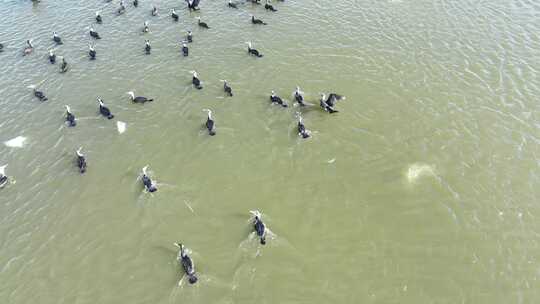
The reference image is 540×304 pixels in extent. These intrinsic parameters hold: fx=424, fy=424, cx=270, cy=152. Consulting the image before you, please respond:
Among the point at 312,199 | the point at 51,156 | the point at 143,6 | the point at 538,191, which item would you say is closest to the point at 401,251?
the point at 312,199

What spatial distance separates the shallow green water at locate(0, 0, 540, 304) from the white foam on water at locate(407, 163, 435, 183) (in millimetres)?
91

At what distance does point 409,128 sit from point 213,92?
11.7 m

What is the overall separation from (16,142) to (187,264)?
546 inches

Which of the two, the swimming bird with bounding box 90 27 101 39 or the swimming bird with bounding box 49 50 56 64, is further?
the swimming bird with bounding box 90 27 101 39

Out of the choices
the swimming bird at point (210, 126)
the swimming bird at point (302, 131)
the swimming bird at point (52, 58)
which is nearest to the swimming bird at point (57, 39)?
the swimming bird at point (52, 58)

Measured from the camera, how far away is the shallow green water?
53.6 ft

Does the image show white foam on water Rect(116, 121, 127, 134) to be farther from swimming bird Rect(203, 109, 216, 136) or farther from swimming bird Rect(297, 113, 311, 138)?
swimming bird Rect(297, 113, 311, 138)

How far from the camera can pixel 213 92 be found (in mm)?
26078

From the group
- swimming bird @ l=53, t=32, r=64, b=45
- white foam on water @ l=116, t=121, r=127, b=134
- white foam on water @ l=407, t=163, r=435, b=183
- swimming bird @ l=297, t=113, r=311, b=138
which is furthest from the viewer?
swimming bird @ l=53, t=32, r=64, b=45

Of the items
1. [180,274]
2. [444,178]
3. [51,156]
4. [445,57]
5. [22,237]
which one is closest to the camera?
[180,274]

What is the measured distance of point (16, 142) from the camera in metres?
23.5

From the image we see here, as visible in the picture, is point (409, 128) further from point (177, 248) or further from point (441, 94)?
point (177, 248)

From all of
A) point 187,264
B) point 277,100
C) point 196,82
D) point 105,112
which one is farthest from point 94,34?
point 187,264

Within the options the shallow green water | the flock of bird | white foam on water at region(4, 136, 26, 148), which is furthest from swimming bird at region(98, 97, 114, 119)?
white foam on water at region(4, 136, 26, 148)
